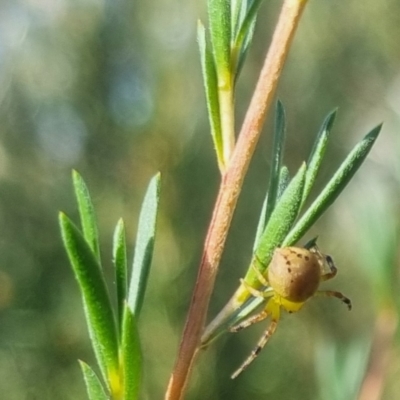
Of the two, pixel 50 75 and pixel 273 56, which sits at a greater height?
pixel 273 56

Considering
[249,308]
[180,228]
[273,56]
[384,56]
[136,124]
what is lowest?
[180,228]

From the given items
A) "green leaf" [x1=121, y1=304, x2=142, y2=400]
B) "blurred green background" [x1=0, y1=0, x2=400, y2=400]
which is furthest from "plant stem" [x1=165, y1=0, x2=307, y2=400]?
"blurred green background" [x1=0, y1=0, x2=400, y2=400]

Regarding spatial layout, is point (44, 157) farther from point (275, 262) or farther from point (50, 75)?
point (275, 262)

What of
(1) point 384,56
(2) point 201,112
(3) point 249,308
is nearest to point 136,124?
(2) point 201,112

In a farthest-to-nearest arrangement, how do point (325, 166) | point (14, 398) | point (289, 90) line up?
point (289, 90) < point (325, 166) < point (14, 398)

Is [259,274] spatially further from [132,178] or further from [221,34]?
[132,178]

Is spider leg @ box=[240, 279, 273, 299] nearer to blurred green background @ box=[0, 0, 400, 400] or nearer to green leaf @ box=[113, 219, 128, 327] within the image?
green leaf @ box=[113, 219, 128, 327]
